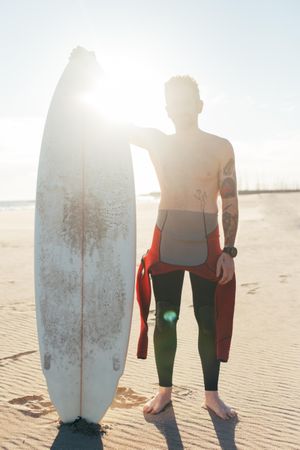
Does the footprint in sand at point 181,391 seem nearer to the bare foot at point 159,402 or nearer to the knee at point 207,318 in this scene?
the bare foot at point 159,402

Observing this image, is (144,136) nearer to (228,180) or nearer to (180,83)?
(180,83)

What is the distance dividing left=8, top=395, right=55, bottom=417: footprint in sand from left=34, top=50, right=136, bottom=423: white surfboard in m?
0.32

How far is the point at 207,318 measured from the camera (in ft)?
11.0

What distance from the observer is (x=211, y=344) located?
11.0ft

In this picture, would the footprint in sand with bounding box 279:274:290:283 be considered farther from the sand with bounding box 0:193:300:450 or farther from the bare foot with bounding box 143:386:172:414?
the bare foot with bounding box 143:386:172:414

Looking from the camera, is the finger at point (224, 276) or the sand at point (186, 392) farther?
the finger at point (224, 276)

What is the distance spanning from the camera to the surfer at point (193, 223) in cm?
330

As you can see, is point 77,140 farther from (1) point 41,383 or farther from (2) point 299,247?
(2) point 299,247

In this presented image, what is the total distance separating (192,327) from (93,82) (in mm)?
3404

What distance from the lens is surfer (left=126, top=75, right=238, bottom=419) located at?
3305 mm

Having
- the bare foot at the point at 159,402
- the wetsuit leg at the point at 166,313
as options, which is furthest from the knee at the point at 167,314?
the bare foot at the point at 159,402

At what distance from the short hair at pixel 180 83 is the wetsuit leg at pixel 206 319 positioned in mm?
1159

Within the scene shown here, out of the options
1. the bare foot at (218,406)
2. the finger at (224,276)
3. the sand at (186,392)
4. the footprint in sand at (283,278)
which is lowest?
the footprint in sand at (283,278)

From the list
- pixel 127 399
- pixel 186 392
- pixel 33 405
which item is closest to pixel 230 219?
pixel 186 392
